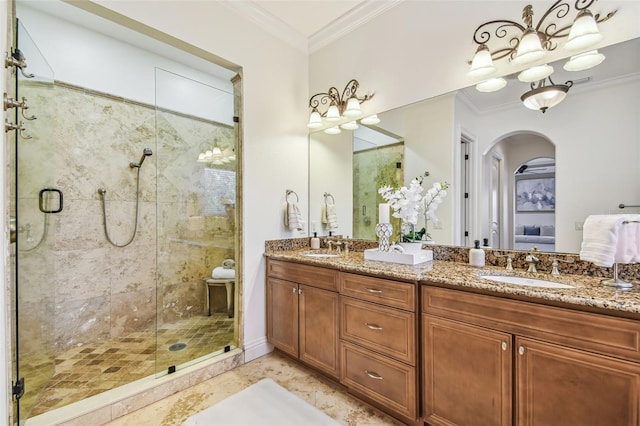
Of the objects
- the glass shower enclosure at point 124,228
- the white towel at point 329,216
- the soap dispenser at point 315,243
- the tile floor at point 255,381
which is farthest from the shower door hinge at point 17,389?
the white towel at point 329,216

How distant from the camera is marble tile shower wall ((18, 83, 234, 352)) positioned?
231cm

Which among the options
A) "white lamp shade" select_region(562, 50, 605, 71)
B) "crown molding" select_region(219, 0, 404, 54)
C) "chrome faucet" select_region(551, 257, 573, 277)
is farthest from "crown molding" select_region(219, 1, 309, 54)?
"chrome faucet" select_region(551, 257, 573, 277)

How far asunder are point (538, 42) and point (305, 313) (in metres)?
2.29

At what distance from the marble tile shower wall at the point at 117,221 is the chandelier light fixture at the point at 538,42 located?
6.74 feet

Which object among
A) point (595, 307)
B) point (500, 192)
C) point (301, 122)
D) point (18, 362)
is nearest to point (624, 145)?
point (500, 192)

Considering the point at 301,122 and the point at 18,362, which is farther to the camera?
the point at 301,122

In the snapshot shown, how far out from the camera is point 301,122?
9.66ft

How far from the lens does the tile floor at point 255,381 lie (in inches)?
67.7

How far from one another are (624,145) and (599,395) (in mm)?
1220

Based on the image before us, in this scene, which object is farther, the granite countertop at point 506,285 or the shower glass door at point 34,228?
the shower glass door at point 34,228

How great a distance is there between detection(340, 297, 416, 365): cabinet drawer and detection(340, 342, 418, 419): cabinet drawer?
6 cm

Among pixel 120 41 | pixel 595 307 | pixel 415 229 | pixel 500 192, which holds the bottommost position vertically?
pixel 595 307

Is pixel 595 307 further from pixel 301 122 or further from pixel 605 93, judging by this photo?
pixel 301 122

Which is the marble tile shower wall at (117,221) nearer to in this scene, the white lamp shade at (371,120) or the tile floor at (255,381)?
the tile floor at (255,381)
